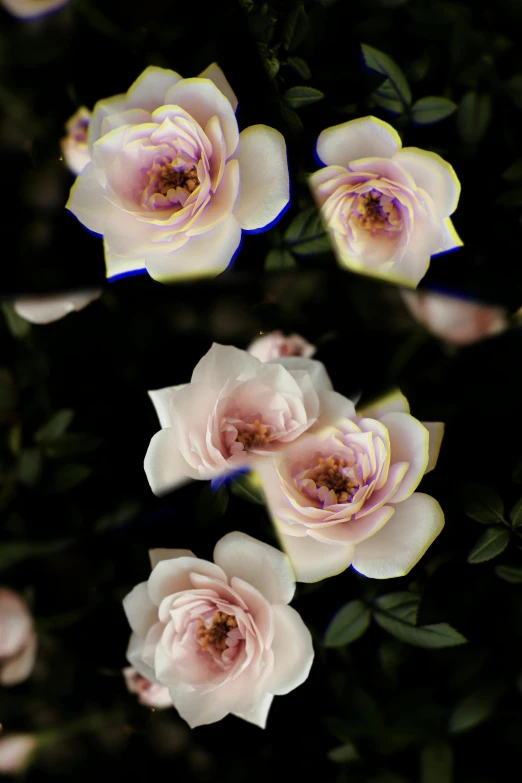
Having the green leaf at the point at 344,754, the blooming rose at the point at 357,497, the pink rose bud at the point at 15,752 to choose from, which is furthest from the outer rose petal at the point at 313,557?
the pink rose bud at the point at 15,752

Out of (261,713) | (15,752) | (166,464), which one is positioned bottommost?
(15,752)

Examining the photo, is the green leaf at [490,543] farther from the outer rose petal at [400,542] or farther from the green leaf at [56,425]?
the green leaf at [56,425]

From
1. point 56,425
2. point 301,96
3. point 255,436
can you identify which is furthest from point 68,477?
point 301,96

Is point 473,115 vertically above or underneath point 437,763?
above

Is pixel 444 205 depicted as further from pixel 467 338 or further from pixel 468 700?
pixel 468 700

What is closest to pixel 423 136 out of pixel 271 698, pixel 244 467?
pixel 244 467

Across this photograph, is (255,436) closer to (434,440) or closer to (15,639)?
(434,440)
